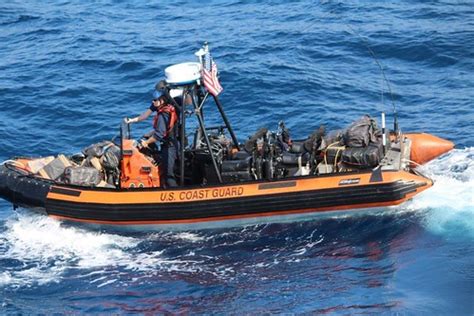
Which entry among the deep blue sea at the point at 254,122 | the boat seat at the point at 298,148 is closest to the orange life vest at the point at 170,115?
the deep blue sea at the point at 254,122

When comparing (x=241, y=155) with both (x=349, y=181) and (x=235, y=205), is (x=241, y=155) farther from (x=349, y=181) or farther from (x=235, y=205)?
(x=349, y=181)

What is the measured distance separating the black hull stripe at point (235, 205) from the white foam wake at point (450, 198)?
A: 1.85 feet

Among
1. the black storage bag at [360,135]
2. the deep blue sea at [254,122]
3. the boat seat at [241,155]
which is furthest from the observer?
the boat seat at [241,155]

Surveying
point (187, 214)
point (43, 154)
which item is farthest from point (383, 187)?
point (43, 154)

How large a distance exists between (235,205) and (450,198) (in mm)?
3271

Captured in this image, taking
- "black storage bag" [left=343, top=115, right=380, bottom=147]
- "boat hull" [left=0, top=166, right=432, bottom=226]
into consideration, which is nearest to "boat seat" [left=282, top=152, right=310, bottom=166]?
"boat hull" [left=0, top=166, right=432, bottom=226]

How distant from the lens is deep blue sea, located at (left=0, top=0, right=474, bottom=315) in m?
12.4

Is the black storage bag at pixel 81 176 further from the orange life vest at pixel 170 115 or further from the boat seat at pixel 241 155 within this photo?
the boat seat at pixel 241 155

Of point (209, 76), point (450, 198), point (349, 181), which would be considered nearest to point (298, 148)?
point (349, 181)

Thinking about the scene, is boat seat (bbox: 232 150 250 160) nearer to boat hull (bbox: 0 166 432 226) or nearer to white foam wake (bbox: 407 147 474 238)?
boat hull (bbox: 0 166 432 226)

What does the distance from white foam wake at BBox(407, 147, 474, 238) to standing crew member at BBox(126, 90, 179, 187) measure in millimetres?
3727

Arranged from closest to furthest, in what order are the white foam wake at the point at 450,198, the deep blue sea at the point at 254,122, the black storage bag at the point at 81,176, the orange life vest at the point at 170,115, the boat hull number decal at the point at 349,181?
the deep blue sea at the point at 254,122, the white foam wake at the point at 450,198, the boat hull number decal at the point at 349,181, the orange life vest at the point at 170,115, the black storage bag at the point at 81,176

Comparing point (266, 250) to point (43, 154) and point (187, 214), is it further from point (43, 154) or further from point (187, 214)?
point (43, 154)

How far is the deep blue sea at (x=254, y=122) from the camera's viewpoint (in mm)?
12391
